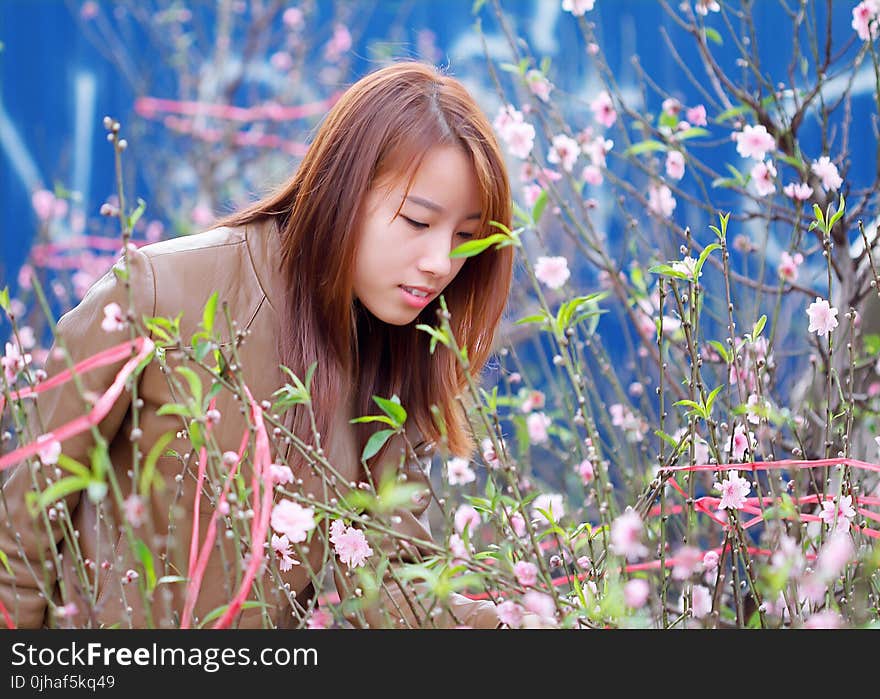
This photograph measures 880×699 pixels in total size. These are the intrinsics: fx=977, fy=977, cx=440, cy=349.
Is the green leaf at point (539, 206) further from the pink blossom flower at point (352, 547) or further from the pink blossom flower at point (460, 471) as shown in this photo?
the pink blossom flower at point (460, 471)

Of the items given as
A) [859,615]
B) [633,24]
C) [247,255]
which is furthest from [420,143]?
[633,24]

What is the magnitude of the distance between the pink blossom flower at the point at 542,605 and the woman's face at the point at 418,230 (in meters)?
0.54

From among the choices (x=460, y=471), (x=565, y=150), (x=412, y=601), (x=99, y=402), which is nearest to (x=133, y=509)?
(x=99, y=402)

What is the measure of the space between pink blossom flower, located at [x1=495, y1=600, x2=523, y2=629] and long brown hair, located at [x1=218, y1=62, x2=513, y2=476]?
56 cm

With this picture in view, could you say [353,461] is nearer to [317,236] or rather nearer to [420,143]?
[317,236]

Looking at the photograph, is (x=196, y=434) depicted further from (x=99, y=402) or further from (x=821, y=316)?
(x=821, y=316)

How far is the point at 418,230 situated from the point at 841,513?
64 centimetres

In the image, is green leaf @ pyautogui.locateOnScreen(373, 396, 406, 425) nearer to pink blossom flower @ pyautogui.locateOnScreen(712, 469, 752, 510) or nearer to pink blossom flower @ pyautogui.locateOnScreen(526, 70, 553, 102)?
pink blossom flower @ pyautogui.locateOnScreen(712, 469, 752, 510)

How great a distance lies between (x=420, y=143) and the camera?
4.48 ft

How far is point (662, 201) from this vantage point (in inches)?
78.5

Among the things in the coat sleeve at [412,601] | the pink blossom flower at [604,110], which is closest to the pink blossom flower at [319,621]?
the coat sleeve at [412,601]

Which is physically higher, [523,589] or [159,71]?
[159,71]

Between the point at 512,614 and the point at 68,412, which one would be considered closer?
the point at 512,614
